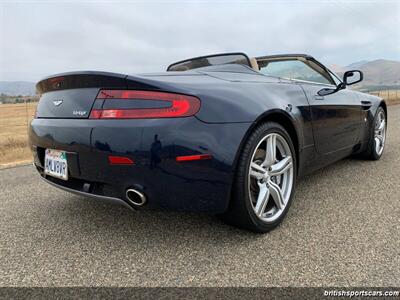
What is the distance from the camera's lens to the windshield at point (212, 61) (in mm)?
3007

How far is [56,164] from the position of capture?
2270mm

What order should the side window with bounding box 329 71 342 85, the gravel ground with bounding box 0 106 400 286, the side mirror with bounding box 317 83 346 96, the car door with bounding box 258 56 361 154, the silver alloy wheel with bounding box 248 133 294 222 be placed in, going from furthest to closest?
the side window with bounding box 329 71 342 85 < the side mirror with bounding box 317 83 346 96 < the car door with bounding box 258 56 361 154 < the silver alloy wheel with bounding box 248 133 294 222 < the gravel ground with bounding box 0 106 400 286

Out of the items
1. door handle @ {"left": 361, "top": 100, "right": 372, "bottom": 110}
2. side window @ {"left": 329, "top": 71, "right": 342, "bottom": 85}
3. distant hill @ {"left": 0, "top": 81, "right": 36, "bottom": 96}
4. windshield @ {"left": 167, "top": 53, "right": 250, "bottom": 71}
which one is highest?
distant hill @ {"left": 0, "top": 81, "right": 36, "bottom": 96}

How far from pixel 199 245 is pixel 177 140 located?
0.72 metres

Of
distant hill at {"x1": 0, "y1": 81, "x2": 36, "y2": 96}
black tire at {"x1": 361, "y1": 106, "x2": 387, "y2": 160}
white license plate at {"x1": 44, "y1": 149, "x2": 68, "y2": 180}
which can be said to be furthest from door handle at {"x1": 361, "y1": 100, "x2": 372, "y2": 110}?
distant hill at {"x1": 0, "y1": 81, "x2": 36, "y2": 96}

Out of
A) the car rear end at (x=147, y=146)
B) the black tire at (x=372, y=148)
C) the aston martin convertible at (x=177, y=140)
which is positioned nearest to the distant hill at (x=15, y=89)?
the black tire at (x=372, y=148)

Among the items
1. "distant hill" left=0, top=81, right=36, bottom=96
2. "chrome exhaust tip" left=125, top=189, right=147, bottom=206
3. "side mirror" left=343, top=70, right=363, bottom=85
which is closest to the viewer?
"chrome exhaust tip" left=125, top=189, right=147, bottom=206

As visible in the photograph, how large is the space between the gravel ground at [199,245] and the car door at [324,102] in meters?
0.52

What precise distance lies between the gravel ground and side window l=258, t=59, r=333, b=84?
3.57 ft

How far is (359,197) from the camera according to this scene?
9.67ft

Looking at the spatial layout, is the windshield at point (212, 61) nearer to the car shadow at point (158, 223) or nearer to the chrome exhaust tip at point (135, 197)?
the car shadow at point (158, 223)

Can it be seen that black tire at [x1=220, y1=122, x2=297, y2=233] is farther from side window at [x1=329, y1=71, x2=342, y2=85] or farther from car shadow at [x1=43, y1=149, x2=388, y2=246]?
side window at [x1=329, y1=71, x2=342, y2=85]

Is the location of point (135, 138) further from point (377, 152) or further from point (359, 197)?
point (377, 152)

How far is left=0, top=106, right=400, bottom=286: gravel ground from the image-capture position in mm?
1809
